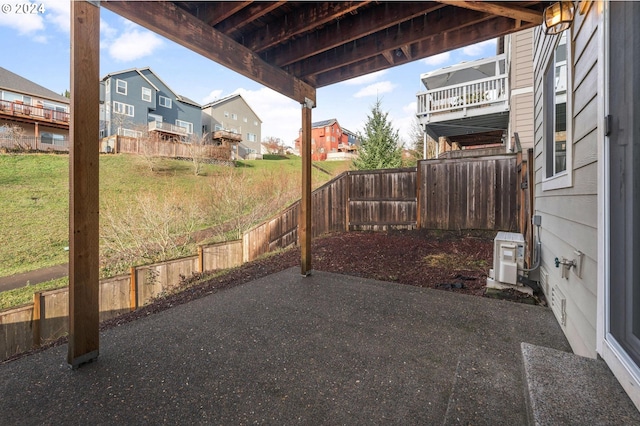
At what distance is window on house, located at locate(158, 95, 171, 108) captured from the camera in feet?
70.1

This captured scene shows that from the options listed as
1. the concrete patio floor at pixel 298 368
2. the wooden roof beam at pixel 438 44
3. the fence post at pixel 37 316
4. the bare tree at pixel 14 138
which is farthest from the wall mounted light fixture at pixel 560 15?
the bare tree at pixel 14 138

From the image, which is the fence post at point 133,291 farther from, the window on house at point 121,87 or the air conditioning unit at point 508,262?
the window on house at point 121,87

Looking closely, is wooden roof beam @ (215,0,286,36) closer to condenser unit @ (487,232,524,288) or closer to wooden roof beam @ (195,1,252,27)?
wooden roof beam @ (195,1,252,27)

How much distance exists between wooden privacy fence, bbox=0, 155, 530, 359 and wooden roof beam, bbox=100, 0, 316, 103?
3.28 m

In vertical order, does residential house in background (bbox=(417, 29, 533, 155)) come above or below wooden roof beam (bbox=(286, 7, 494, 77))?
above

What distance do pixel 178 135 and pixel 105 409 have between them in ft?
74.7

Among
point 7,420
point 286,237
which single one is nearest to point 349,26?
point 7,420

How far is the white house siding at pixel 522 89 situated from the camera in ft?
21.1

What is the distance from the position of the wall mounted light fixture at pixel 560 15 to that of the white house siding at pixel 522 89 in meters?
5.25

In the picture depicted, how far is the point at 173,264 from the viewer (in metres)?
4.66

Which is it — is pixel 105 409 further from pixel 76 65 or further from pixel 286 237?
pixel 286 237

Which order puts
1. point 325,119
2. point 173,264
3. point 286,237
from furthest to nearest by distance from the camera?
point 325,119, point 286,237, point 173,264

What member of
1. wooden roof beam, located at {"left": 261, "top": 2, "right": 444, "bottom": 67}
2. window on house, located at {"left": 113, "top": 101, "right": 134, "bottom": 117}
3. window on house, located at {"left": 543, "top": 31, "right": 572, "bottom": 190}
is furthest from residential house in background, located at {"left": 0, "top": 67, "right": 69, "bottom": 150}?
window on house, located at {"left": 543, "top": 31, "right": 572, "bottom": 190}

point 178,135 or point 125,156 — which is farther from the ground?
point 178,135
